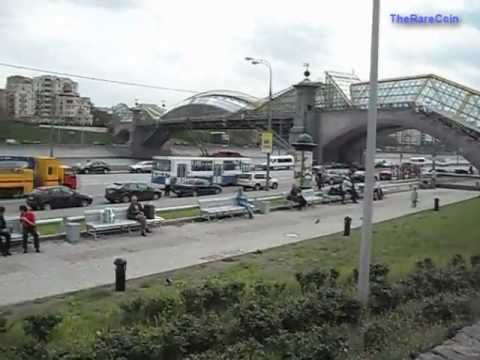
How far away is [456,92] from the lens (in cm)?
6862

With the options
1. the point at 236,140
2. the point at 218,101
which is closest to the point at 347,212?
the point at 218,101

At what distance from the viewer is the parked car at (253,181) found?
47.7m

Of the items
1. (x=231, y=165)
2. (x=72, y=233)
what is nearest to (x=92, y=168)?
(x=231, y=165)

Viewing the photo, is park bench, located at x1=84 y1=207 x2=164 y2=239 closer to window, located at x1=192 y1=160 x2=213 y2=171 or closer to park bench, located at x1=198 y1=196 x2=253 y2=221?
park bench, located at x1=198 y1=196 x2=253 y2=221

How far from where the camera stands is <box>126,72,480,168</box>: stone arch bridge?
63375 millimetres

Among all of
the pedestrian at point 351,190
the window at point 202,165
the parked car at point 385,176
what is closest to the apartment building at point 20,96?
the parked car at point 385,176

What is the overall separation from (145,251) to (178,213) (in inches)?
334

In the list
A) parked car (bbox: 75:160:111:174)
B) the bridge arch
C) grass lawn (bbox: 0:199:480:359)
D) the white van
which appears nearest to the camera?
grass lawn (bbox: 0:199:480:359)

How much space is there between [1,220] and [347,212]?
59.5ft

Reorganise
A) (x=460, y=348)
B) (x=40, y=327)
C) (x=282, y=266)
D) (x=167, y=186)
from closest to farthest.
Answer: (x=460, y=348), (x=40, y=327), (x=282, y=266), (x=167, y=186)

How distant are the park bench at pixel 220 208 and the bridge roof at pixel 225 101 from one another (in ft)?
263

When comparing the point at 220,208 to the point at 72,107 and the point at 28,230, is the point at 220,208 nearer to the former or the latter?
the point at 28,230

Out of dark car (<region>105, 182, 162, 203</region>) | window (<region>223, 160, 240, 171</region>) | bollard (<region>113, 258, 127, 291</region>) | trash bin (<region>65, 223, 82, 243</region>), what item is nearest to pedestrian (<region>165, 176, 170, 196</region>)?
dark car (<region>105, 182, 162, 203</region>)

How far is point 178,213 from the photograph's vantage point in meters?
25.6
